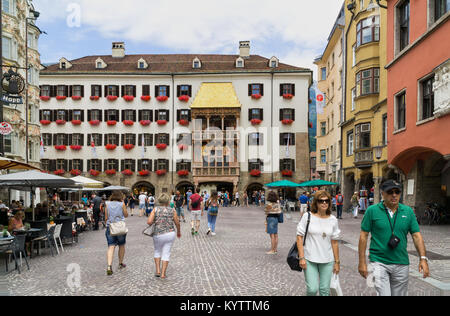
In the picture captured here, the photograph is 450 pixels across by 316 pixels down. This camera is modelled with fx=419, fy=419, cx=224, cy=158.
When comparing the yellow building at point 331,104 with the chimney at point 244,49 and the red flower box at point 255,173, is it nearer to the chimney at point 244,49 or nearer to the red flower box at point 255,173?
the red flower box at point 255,173

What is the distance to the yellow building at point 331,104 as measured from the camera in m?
36.4

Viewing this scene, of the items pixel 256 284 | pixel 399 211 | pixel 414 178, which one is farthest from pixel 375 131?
pixel 399 211

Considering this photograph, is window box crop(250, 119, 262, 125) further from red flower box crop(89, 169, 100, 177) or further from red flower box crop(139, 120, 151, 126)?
red flower box crop(89, 169, 100, 177)

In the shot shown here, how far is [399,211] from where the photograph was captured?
5.00 meters

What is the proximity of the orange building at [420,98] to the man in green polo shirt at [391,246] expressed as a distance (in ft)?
37.2

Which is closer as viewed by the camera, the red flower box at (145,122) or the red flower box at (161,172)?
the red flower box at (161,172)

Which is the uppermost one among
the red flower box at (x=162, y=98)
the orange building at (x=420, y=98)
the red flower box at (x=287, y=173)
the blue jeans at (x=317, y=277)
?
the red flower box at (x=162, y=98)

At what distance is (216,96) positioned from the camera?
4975 cm

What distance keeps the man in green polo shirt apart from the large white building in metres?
43.1

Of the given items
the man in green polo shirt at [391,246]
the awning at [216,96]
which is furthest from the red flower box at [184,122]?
the man in green polo shirt at [391,246]

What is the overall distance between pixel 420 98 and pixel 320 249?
14.2 m

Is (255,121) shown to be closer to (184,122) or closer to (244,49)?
(184,122)

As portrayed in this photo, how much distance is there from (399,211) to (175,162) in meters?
44.7
